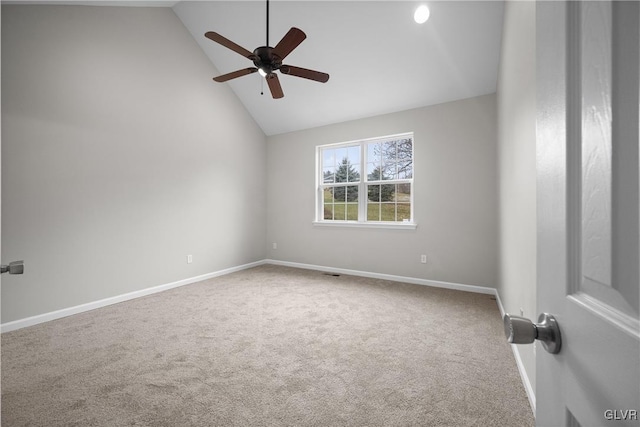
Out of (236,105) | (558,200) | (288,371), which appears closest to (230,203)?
(236,105)

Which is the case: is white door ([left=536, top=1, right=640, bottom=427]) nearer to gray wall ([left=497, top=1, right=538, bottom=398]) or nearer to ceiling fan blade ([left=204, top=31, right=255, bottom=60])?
gray wall ([left=497, top=1, right=538, bottom=398])

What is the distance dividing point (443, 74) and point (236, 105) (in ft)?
10.7

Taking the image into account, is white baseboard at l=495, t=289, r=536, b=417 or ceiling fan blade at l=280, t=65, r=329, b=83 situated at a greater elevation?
ceiling fan blade at l=280, t=65, r=329, b=83

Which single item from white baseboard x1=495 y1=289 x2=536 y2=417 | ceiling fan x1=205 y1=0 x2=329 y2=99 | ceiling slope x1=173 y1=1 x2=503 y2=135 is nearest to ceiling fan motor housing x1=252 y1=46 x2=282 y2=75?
ceiling fan x1=205 y1=0 x2=329 y2=99

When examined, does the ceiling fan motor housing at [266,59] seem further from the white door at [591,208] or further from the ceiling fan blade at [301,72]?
the white door at [591,208]

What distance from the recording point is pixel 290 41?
2.09 m

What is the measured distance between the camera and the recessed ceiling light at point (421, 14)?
9.87ft

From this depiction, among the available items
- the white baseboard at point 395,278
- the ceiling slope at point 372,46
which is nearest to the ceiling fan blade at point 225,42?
the ceiling slope at point 372,46

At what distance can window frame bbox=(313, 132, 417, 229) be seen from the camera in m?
4.27

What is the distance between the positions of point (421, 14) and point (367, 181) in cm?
231

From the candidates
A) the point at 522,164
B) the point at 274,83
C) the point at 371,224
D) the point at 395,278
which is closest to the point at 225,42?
the point at 274,83

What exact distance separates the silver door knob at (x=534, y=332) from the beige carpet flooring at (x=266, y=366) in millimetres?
1277

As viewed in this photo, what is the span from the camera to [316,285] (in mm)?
4086

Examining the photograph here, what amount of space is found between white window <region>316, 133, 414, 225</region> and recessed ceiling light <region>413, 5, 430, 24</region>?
1500 millimetres
